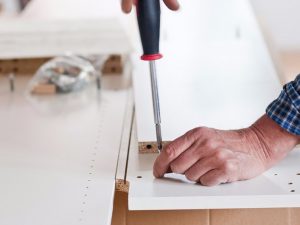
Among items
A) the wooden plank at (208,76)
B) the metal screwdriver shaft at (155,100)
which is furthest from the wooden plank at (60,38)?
the metal screwdriver shaft at (155,100)

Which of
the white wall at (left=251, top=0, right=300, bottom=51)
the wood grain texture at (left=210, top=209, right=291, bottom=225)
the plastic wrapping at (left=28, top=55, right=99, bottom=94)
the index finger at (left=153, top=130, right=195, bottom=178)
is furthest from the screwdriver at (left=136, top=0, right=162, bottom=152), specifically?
the white wall at (left=251, top=0, right=300, bottom=51)

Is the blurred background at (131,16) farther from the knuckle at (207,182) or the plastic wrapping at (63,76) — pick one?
the knuckle at (207,182)

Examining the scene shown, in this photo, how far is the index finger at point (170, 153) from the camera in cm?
111

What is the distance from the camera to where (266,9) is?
435 cm

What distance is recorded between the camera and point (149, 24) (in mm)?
1114

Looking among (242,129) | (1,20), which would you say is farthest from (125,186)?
(1,20)

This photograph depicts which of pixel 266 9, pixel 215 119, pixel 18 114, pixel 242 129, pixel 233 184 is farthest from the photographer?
pixel 266 9

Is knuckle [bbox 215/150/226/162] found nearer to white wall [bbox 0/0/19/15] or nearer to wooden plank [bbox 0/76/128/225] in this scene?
wooden plank [bbox 0/76/128/225]

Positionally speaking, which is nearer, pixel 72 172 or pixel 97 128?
pixel 72 172

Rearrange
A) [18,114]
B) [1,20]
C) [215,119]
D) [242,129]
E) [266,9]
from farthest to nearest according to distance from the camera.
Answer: [266,9], [1,20], [18,114], [215,119], [242,129]

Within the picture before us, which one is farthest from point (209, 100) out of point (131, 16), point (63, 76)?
point (131, 16)

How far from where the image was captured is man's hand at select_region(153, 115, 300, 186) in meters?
1.09

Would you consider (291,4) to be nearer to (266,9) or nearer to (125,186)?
(266,9)

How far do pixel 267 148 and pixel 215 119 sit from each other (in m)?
0.22
